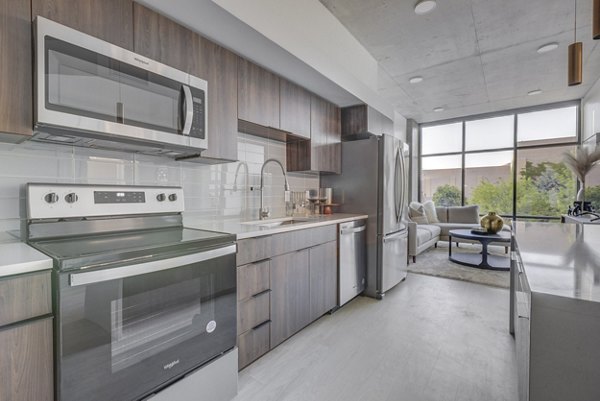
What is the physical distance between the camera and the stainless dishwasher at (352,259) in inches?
110

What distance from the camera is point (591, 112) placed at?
15.6 feet

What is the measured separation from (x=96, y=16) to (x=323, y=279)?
7.68ft

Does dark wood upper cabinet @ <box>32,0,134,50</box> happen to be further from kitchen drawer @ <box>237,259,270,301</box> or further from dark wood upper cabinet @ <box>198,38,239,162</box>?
kitchen drawer @ <box>237,259,270,301</box>

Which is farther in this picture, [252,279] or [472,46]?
[472,46]

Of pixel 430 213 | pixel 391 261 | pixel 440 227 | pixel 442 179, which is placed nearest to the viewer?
pixel 391 261

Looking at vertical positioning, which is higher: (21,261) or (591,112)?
(591,112)

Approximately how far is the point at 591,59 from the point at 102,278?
581cm

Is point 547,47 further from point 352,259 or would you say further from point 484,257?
point 352,259

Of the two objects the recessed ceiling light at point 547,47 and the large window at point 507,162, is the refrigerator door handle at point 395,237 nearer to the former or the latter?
the recessed ceiling light at point 547,47

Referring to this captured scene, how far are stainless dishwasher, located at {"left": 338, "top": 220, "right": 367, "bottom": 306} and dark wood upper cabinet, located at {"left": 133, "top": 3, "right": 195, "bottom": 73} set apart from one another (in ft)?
6.24

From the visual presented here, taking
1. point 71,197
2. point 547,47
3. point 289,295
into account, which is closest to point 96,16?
point 71,197

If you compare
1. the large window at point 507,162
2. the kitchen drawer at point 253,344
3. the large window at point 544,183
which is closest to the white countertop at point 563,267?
the kitchen drawer at point 253,344

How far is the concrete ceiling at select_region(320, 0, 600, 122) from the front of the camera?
8.90 ft

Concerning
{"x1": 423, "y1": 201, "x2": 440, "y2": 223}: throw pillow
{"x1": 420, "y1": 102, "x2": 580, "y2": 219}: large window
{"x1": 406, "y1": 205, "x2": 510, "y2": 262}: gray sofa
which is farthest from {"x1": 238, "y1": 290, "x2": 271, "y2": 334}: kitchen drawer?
{"x1": 420, "y1": 102, "x2": 580, "y2": 219}: large window
